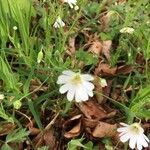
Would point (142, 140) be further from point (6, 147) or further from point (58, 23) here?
point (58, 23)

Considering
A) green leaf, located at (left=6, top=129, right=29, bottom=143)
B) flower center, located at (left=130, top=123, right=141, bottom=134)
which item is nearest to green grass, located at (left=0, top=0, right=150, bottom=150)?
green leaf, located at (left=6, top=129, right=29, bottom=143)

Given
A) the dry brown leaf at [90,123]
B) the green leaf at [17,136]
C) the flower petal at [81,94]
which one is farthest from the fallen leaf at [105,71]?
the green leaf at [17,136]

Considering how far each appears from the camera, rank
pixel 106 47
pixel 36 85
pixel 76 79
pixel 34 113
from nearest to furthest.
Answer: pixel 76 79 → pixel 34 113 → pixel 36 85 → pixel 106 47

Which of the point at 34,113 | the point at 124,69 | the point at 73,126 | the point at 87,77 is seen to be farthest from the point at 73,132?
the point at 124,69

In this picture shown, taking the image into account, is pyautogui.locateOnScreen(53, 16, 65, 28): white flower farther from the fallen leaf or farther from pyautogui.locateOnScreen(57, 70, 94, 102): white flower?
pyautogui.locateOnScreen(57, 70, 94, 102): white flower

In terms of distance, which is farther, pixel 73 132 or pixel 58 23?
pixel 58 23

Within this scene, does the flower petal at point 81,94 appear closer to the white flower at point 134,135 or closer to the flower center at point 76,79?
the flower center at point 76,79

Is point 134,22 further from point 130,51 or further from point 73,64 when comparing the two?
point 73,64
